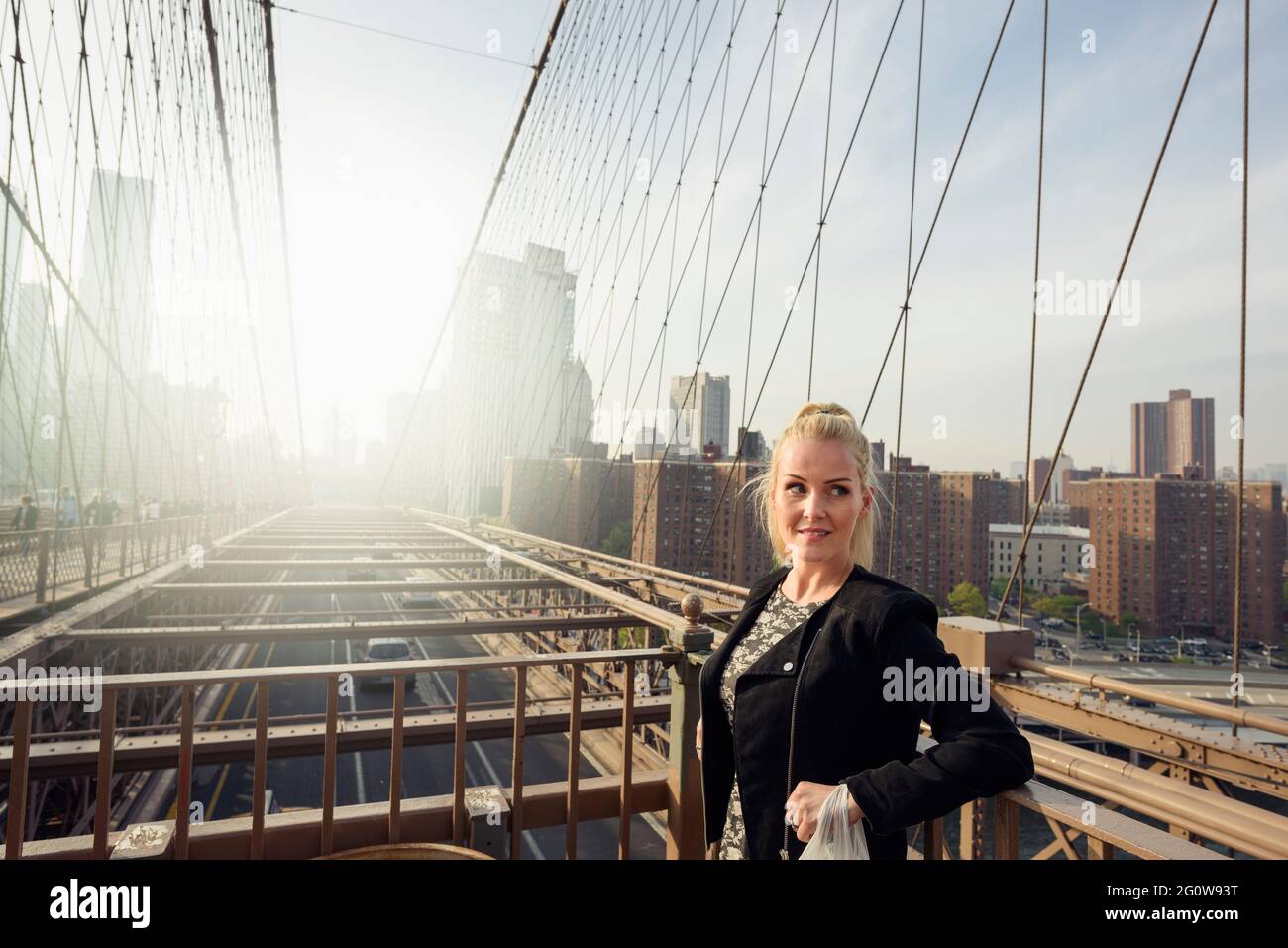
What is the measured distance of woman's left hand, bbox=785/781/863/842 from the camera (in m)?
1.15

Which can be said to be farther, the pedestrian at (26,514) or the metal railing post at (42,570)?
the pedestrian at (26,514)

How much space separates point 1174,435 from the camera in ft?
104

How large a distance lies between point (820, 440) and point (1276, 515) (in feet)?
120

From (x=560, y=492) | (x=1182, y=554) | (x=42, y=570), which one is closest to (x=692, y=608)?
(x=42, y=570)

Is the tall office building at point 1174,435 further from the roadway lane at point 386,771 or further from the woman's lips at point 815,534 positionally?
the woman's lips at point 815,534

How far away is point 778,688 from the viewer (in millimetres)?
1302

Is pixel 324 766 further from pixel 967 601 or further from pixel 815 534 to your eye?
pixel 967 601

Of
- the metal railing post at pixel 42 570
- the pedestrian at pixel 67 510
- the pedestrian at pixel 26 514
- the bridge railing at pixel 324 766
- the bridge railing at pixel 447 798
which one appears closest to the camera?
the bridge railing at pixel 447 798

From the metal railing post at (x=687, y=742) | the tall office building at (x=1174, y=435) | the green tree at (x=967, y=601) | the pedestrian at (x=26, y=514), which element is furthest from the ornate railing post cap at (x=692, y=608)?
the green tree at (x=967, y=601)

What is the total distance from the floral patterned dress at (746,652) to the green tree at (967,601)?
32488mm

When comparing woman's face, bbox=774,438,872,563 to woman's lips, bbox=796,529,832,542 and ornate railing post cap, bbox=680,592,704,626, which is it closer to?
woman's lips, bbox=796,529,832,542

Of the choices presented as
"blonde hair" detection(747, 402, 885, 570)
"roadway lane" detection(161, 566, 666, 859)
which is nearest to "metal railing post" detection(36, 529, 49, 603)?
"roadway lane" detection(161, 566, 666, 859)

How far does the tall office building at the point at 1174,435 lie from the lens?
29109 millimetres

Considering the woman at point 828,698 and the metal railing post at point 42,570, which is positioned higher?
the woman at point 828,698
